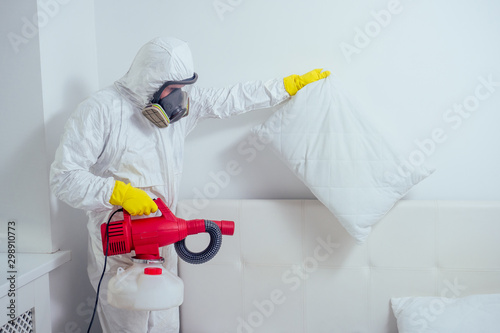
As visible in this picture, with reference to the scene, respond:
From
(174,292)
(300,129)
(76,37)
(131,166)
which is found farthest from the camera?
(76,37)

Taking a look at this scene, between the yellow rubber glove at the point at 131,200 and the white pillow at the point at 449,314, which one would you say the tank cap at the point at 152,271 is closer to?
the yellow rubber glove at the point at 131,200

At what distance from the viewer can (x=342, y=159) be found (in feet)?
4.70

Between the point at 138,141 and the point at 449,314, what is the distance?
1168 mm

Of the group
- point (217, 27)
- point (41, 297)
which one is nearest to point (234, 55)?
point (217, 27)

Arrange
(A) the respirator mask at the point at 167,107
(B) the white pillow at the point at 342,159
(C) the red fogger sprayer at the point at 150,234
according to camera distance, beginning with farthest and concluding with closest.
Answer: (B) the white pillow at the point at 342,159 < (A) the respirator mask at the point at 167,107 < (C) the red fogger sprayer at the point at 150,234

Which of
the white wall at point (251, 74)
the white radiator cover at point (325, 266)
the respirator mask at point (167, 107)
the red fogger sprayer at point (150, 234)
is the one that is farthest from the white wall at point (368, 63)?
the red fogger sprayer at point (150, 234)

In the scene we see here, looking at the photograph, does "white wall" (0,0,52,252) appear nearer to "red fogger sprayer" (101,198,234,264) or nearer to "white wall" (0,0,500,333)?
"white wall" (0,0,500,333)

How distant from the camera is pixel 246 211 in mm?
1535

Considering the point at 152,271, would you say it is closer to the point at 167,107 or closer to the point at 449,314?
the point at 167,107

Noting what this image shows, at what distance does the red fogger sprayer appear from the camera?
1.18 metres

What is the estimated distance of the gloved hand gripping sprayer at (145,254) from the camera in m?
1.18

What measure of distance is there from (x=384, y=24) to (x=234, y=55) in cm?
57

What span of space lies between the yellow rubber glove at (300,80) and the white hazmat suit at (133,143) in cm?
Result: 2

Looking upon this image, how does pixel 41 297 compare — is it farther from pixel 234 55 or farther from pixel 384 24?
pixel 384 24
